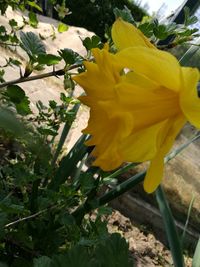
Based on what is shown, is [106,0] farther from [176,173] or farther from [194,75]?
[194,75]

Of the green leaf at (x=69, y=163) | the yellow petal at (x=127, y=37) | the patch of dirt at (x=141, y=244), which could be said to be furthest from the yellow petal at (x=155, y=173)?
the patch of dirt at (x=141, y=244)

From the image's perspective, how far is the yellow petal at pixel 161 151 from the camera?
0.37 metres

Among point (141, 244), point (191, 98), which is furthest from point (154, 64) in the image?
point (141, 244)

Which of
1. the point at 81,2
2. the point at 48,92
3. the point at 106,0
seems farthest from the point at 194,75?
the point at 81,2

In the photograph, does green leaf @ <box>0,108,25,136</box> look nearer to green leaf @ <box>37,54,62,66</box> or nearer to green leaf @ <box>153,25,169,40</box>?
green leaf @ <box>37,54,62,66</box>

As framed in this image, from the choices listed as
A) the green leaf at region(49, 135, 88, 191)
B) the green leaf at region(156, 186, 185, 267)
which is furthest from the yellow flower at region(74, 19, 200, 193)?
the green leaf at region(49, 135, 88, 191)

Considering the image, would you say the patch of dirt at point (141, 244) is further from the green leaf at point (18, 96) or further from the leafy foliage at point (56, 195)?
the green leaf at point (18, 96)

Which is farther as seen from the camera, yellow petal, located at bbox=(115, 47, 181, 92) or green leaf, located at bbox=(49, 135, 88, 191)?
green leaf, located at bbox=(49, 135, 88, 191)

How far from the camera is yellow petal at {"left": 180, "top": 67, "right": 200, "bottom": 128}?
1.11 ft

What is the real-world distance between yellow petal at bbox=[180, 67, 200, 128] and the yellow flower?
0.06ft

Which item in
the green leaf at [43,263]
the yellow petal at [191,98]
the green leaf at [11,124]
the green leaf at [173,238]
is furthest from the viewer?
the green leaf at [173,238]

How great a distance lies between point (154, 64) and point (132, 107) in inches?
2.1

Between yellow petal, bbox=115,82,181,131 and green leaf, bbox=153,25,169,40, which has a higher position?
yellow petal, bbox=115,82,181,131

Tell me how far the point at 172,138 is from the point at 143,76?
6 centimetres
